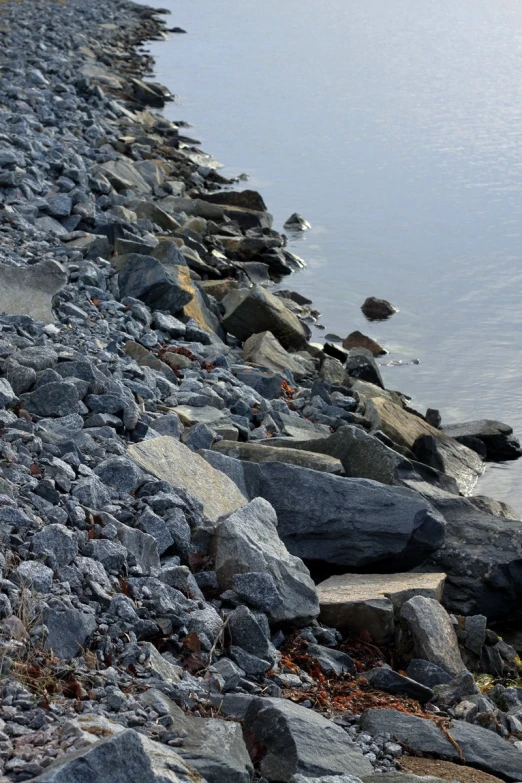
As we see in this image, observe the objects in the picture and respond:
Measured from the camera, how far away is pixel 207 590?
218 inches

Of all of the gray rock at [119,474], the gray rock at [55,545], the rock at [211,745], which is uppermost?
the gray rock at [119,474]

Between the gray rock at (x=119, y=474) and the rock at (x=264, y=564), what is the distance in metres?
0.62

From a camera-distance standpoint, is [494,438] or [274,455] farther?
[494,438]

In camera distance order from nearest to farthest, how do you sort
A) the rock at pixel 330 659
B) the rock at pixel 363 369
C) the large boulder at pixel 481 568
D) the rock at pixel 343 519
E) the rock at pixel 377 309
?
the rock at pixel 330 659
the rock at pixel 343 519
the large boulder at pixel 481 568
the rock at pixel 363 369
the rock at pixel 377 309

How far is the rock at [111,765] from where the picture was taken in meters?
3.02

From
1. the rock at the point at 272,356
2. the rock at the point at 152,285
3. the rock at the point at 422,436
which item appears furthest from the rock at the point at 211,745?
the rock at the point at 272,356

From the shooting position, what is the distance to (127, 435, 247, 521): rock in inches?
249

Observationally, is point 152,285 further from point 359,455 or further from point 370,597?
point 370,597

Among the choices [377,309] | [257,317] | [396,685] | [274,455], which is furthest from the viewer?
[377,309]

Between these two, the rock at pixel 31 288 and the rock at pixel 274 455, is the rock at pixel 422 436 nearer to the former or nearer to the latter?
the rock at pixel 274 455

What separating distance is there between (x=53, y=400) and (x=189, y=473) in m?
1.08

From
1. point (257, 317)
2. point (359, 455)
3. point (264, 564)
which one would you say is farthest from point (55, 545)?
point (257, 317)

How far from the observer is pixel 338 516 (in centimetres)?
701

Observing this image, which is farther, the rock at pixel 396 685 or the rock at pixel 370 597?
the rock at pixel 370 597
